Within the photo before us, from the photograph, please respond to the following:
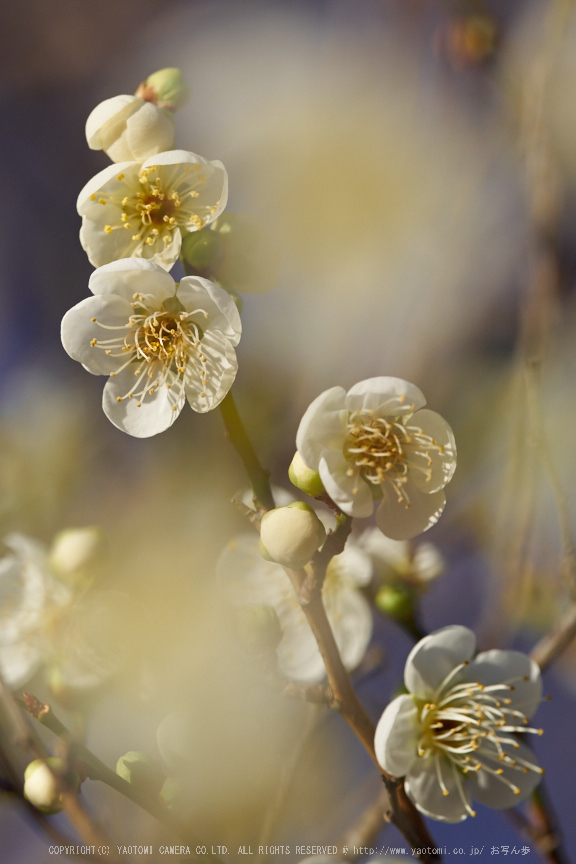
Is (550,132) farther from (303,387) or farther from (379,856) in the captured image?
(379,856)

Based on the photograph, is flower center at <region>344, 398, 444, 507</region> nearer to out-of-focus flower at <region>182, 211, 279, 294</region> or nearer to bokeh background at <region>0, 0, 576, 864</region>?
out-of-focus flower at <region>182, 211, 279, 294</region>

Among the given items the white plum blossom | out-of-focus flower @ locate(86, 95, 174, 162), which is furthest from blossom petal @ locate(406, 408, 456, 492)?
out-of-focus flower @ locate(86, 95, 174, 162)

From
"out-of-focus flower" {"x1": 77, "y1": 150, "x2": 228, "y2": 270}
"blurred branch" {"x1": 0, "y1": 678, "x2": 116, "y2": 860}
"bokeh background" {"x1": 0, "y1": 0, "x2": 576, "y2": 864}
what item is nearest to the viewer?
"blurred branch" {"x1": 0, "y1": 678, "x2": 116, "y2": 860}

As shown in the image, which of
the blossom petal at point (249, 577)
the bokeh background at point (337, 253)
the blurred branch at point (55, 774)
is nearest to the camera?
the blurred branch at point (55, 774)

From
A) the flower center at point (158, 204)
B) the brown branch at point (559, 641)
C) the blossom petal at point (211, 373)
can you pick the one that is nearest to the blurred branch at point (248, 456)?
the blossom petal at point (211, 373)

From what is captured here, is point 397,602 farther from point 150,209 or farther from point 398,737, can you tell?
point 150,209

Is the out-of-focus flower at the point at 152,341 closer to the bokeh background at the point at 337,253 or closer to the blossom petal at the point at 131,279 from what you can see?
the blossom petal at the point at 131,279
